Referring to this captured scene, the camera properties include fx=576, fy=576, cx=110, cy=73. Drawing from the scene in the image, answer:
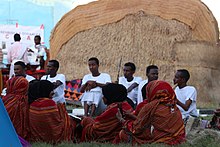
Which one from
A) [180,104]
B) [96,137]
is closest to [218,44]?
[180,104]

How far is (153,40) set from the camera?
1507 cm

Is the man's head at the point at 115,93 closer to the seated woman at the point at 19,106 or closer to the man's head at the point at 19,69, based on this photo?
the seated woman at the point at 19,106

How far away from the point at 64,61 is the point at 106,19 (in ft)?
5.44

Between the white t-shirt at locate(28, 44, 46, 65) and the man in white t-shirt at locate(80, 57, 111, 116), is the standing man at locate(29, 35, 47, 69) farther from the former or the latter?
the man in white t-shirt at locate(80, 57, 111, 116)

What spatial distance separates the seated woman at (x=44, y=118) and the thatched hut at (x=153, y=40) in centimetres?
740

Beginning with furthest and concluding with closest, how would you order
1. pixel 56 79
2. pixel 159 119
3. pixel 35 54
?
1. pixel 35 54
2. pixel 56 79
3. pixel 159 119

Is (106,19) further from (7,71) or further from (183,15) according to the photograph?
(7,71)

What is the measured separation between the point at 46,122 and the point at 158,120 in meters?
1.52

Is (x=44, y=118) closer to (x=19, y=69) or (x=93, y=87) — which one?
(x=19, y=69)

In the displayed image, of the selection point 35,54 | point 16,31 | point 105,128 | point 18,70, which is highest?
point 16,31

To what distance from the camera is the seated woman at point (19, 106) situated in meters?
7.54

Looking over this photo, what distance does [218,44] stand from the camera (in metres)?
15.5

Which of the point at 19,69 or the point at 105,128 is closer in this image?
the point at 105,128

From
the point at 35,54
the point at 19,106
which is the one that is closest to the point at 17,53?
the point at 35,54
